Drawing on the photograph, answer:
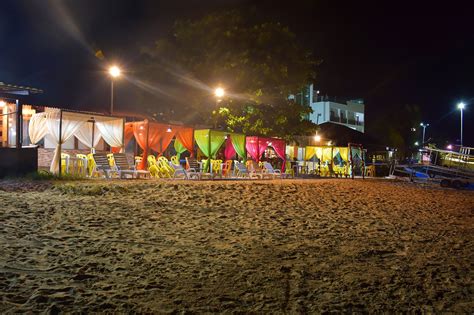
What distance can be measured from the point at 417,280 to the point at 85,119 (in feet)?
42.4

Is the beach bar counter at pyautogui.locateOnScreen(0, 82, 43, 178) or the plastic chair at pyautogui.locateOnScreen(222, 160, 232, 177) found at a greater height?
the beach bar counter at pyautogui.locateOnScreen(0, 82, 43, 178)

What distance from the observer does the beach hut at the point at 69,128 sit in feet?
42.6

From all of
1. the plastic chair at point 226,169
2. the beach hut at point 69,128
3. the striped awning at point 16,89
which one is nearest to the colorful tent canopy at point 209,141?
the plastic chair at point 226,169

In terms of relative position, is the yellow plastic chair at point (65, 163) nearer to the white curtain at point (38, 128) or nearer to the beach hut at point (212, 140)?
the white curtain at point (38, 128)

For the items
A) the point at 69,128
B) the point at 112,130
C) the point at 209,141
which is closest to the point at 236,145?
the point at 209,141

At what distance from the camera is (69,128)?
44.3ft

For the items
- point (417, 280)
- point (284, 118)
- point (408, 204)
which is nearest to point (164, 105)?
point (284, 118)

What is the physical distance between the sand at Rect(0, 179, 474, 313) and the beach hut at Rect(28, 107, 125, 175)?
4.86 m

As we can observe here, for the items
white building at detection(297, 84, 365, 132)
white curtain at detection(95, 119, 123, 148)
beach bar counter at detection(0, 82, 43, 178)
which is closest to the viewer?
beach bar counter at detection(0, 82, 43, 178)

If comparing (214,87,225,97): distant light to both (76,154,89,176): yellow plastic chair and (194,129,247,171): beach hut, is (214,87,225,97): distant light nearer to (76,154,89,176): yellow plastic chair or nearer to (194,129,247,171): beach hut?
(194,129,247,171): beach hut

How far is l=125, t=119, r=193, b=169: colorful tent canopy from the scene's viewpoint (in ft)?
49.6

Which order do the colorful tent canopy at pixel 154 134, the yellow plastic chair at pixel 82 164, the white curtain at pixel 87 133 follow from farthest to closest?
the white curtain at pixel 87 133 → the colorful tent canopy at pixel 154 134 → the yellow plastic chair at pixel 82 164

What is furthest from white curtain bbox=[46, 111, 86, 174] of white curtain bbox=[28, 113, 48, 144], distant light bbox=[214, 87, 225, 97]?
distant light bbox=[214, 87, 225, 97]

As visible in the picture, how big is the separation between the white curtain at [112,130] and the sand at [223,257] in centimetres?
637
